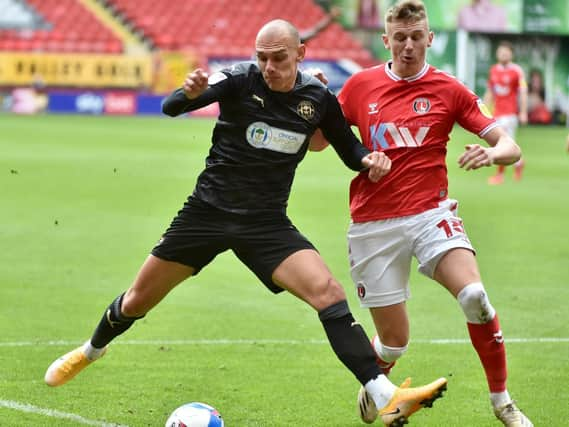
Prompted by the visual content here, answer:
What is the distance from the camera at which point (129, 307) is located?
6.36 m

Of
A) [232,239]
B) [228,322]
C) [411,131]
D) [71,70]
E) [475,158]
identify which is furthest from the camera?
[71,70]

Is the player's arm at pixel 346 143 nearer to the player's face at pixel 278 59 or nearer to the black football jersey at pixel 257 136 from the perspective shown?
the black football jersey at pixel 257 136

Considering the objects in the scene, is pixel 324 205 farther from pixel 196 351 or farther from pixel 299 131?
pixel 299 131

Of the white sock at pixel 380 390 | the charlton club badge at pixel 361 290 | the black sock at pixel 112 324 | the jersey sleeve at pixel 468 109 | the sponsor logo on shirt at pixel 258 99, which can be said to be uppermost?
the sponsor logo on shirt at pixel 258 99

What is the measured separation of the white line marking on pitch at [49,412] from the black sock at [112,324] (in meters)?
0.54

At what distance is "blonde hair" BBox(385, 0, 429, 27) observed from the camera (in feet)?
19.9

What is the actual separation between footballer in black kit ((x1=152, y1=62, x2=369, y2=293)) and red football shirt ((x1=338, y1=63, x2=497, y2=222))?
0.23 meters

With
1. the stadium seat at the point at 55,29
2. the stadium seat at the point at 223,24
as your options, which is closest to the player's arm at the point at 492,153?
the stadium seat at the point at 55,29

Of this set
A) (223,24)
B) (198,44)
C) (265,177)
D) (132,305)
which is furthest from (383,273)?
(223,24)

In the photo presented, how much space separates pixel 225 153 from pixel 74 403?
5.41ft

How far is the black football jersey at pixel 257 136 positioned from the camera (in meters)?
5.96

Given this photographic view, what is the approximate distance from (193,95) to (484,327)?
6.16 feet

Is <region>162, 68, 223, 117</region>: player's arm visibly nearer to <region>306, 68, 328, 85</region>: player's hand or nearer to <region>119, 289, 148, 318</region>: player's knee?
<region>306, 68, 328, 85</region>: player's hand

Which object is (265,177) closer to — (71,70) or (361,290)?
(361,290)
